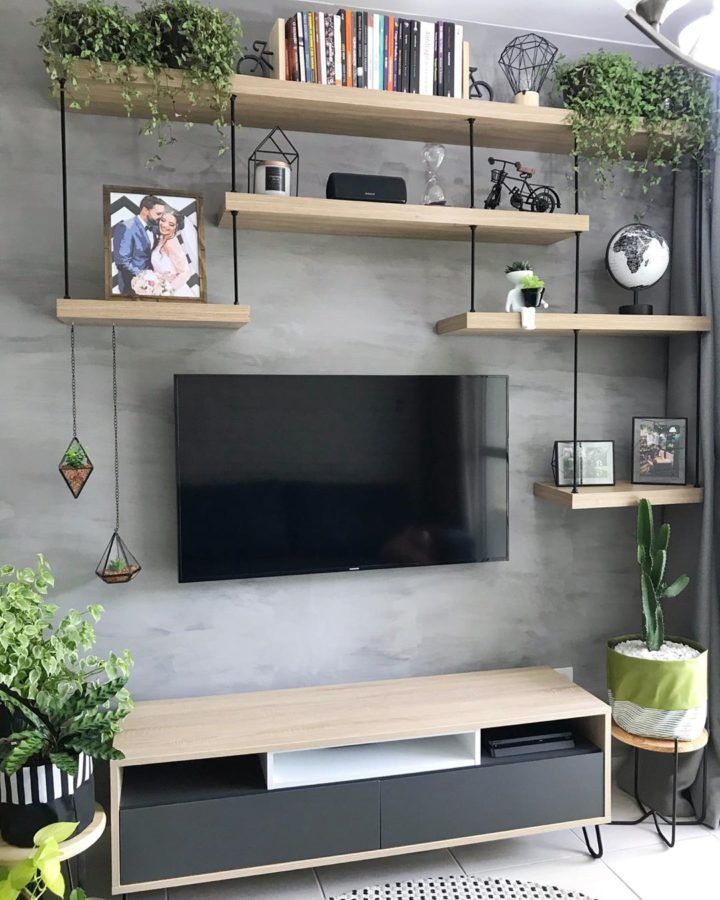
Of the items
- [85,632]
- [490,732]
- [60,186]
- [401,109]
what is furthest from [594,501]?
[60,186]

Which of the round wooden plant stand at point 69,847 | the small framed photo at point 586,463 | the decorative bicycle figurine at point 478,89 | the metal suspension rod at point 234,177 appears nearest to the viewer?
the round wooden plant stand at point 69,847

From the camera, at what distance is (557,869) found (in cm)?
246

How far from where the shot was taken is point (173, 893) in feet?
7.66

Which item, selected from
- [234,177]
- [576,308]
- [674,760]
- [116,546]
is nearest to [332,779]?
[116,546]

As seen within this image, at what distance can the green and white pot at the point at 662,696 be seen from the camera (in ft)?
8.27

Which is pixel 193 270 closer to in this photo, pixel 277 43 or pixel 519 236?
pixel 277 43

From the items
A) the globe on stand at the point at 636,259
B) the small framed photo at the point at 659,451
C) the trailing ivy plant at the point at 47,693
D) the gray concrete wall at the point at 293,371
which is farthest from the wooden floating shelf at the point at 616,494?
the trailing ivy plant at the point at 47,693

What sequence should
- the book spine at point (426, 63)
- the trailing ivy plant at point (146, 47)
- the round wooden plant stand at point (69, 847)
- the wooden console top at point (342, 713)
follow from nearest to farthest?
the round wooden plant stand at point (69, 847), the trailing ivy plant at point (146, 47), the wooden console top at point (342, 713), the book spine at point (426, 63)

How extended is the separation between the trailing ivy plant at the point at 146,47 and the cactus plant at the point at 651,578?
184 centimetres

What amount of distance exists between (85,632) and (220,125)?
1.45m

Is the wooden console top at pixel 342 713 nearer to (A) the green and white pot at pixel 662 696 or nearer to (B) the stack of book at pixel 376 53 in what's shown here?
(A) the green and white pot at pixel 662 696

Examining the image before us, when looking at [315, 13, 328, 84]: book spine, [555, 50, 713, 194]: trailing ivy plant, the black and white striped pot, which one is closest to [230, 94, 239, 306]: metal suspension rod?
[315, 13, 328, 84]: book spine

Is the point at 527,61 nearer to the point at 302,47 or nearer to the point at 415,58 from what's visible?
the point at 415,58

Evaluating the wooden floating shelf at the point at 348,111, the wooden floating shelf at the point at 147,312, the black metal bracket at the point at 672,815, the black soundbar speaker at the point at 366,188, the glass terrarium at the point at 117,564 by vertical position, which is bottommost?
the black metal bracket at the point at 672,815
